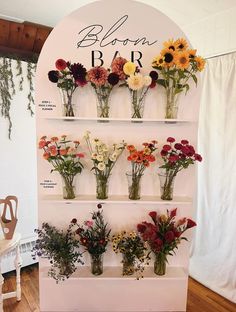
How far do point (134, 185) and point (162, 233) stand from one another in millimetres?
330

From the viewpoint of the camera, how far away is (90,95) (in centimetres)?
154

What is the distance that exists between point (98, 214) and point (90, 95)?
2.44ft

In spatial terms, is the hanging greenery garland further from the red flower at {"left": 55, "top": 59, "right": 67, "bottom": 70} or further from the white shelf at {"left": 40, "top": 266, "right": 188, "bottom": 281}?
the white shelf at {"left": 40, "top": 266, "right": 188, "bottom": 281}

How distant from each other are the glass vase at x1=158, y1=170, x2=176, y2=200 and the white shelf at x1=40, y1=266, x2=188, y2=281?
499mm

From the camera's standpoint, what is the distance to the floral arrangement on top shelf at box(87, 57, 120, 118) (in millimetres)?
1370

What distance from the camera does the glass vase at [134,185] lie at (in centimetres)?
152

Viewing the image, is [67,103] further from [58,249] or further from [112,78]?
[58,249]

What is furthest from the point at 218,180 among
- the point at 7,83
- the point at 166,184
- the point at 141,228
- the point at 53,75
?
the point at 7,83

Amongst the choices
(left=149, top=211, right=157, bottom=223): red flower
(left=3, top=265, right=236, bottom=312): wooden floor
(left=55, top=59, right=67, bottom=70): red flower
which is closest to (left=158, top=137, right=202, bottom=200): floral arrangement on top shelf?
(left=149, top=211, right=157, bottom=223): red flower

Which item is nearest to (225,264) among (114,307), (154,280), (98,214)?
(154,280)

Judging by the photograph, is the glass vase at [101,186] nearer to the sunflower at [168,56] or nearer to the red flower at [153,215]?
the red flower at [153,215]

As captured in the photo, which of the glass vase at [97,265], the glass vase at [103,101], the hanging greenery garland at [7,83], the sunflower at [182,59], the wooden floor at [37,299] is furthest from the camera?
the hanging greenery garland at [7,83]

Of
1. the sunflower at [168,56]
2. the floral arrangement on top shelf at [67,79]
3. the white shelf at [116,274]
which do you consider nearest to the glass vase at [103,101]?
the floral arrangement on top shelf at [67,79]

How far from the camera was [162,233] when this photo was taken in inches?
59.1
